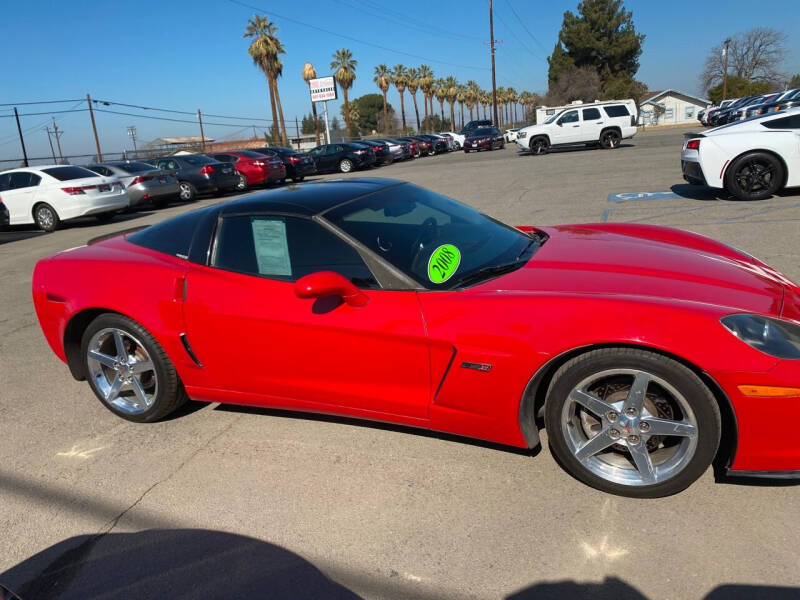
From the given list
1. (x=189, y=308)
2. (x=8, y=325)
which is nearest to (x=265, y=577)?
(x=189, y=308)

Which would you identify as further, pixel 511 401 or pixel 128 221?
pixel 128 221

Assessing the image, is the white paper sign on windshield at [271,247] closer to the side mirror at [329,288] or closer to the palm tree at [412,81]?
the side mirror at [329,288]

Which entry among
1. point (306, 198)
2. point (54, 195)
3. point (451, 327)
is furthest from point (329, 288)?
point (54, 195)

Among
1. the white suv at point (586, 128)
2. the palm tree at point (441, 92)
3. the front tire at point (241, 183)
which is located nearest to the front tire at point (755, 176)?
the front tire at point (241, 183)

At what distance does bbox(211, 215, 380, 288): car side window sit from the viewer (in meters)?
3.04

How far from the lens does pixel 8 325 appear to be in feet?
19.5

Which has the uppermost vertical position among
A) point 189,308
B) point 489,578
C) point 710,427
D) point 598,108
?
point 598,108

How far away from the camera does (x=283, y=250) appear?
127 inches

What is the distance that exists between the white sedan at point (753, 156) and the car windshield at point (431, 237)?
22.5ft

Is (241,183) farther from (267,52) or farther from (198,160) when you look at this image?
(267,52)

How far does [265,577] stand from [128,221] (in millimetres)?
13953

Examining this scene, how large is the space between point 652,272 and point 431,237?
1.16 m

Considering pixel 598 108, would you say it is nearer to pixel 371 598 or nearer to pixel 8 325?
A: pixel 8 325

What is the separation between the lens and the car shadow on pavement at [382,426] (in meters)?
3.06
